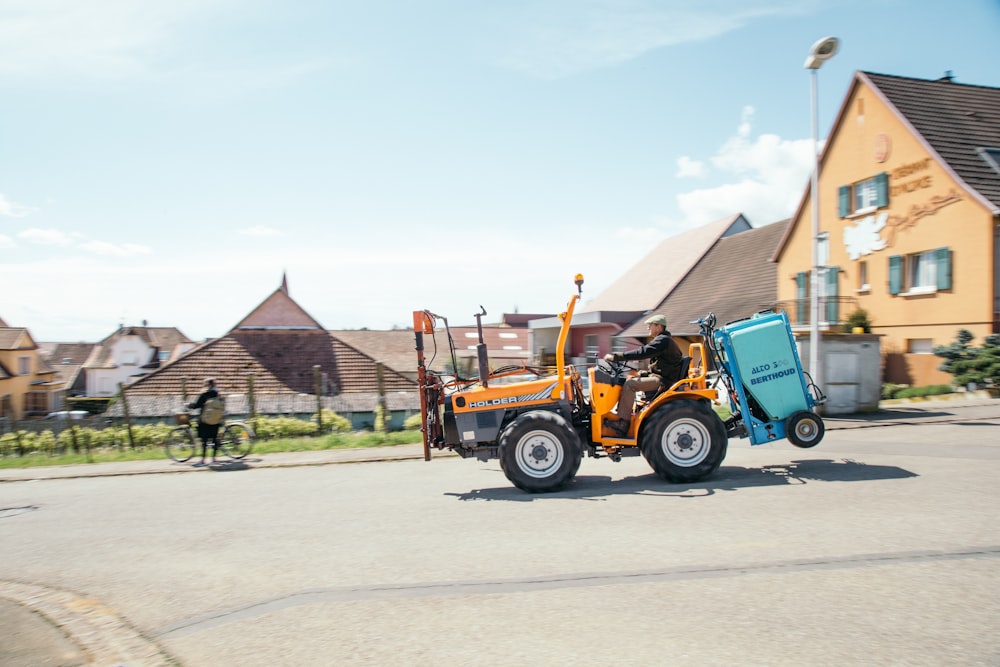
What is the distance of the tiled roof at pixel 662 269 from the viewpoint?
3559 centimetres

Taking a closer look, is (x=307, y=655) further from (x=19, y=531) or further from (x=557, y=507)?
(x=19, y=531)

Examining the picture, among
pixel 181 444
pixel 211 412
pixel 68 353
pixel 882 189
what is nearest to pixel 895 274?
pixel 882 189

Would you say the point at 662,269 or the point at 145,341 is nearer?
the point at 662,269

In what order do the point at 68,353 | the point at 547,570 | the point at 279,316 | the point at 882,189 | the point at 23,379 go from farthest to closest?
the point at 68,353 → the point at 23,379 → the point at 279,316 → the point at 882,189 → the point at 547,570

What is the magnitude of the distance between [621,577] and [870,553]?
72.0 inches

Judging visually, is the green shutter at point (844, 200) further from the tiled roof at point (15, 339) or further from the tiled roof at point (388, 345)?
the tiled roof at point (15, 339)

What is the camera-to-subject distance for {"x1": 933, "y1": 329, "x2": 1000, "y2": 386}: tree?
16.1 metres

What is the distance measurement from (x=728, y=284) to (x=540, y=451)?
2502 cm

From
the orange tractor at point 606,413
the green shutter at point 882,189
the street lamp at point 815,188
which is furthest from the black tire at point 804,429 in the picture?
the green shutter at point 882,189

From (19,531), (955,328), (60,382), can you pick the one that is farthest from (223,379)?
(60,382)

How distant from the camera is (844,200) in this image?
77.9ft

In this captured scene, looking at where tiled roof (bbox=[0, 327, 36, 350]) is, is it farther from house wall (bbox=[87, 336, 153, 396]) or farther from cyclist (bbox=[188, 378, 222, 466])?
cyclist (bbox=[188, 378, 222, 466])

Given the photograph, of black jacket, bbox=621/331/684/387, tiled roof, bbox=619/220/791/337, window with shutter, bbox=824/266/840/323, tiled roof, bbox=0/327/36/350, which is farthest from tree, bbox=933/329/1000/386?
tiled roof, bbox=0/327/36/350

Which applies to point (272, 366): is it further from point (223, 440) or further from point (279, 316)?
point (223, 440)
